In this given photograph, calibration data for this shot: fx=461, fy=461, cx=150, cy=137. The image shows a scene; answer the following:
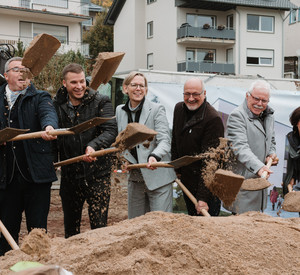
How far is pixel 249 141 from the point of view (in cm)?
376

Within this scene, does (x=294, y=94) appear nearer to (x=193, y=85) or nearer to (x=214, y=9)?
(x=193, y=85)

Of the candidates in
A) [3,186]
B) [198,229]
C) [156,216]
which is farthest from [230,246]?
[3,186]

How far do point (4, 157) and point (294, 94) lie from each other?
3.62m

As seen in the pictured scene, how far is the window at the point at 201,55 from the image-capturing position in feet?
87.2

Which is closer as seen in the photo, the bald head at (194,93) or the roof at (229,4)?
the bald head at (194,93)

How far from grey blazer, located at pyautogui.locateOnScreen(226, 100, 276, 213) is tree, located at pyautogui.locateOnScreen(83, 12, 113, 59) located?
26221 millimetres

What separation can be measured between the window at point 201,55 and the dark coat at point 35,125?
2370 centimetres

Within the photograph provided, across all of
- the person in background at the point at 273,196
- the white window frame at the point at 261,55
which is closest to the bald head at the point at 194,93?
the person in background at the point at 273,196

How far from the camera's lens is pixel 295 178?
4.00 m

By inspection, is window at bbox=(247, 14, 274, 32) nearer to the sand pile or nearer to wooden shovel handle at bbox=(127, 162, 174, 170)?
wooden shovel handle at bbox=(127, 162, 174, 170)

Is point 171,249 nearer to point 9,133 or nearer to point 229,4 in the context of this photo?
point 9,133

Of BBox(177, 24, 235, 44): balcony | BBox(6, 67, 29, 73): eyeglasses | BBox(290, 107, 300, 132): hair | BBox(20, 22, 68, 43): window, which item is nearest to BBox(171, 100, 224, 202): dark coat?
BBox(290, 107, 300, 132): hair

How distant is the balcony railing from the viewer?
2531cm

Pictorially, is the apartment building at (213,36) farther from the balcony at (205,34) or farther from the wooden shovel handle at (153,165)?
the wooden shovel handle at (153,165)
